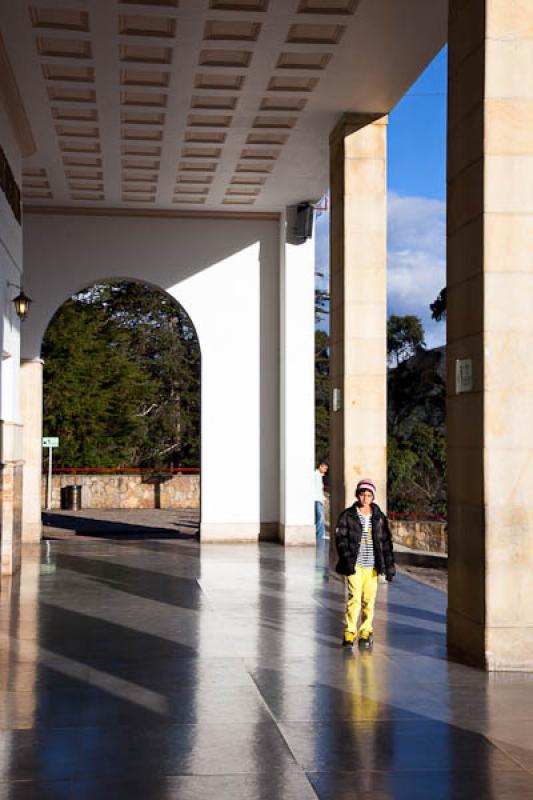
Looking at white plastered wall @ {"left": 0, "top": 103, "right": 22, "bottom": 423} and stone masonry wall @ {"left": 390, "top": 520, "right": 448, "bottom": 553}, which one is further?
stone masonry wall @ {"left": 390, "top": 520, "right": 448, "bottom": 553}

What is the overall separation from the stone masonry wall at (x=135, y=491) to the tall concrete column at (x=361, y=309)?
58.9ft

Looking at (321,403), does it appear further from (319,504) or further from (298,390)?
(298,390)

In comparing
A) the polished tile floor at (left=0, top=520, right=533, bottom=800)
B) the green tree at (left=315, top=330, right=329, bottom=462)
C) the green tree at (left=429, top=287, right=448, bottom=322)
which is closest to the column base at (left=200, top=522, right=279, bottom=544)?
the polished tile floor at (left=0, top=520, right=533, bottom=800)

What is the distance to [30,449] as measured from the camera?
1995cm

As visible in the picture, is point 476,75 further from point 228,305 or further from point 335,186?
point 228,305

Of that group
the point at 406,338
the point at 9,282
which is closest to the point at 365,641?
the point at 9,282

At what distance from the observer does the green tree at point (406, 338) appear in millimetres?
64562

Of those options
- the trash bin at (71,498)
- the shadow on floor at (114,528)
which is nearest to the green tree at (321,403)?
the trash bin at (71,498)

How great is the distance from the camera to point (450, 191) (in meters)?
9.67

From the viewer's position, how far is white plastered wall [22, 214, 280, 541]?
20.5 meters

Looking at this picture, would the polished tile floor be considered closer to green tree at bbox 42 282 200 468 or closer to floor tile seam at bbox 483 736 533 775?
floor tile seam at bbox 483 736 533 775

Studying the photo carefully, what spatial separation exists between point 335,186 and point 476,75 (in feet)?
21.0

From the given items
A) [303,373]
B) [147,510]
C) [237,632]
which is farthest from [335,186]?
[147,510]

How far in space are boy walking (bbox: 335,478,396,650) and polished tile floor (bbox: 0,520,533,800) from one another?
0.28 m
